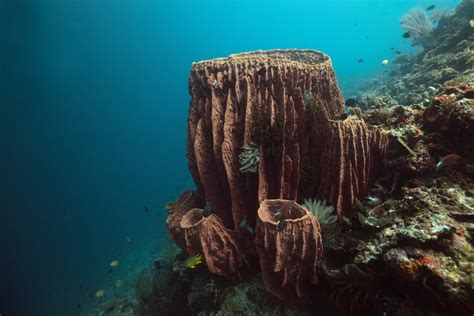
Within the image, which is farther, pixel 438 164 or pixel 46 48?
pixel 46 48

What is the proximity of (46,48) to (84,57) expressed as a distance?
20.5 meters

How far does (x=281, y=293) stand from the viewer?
3781 millimetres

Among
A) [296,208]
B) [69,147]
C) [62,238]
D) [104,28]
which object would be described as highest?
[104,28]

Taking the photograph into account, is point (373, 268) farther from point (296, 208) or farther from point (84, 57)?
point (84, 57)

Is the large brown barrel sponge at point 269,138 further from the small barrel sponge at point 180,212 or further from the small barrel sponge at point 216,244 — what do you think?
the small barrel sponge at point 180,212

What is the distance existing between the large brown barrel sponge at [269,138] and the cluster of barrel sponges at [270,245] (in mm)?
364

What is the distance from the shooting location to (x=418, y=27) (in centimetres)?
1498

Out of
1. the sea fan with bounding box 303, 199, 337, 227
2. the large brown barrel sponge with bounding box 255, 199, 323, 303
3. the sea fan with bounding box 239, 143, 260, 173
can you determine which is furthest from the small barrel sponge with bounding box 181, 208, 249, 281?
the sea fan with bounding box 303, 199, 337, 227

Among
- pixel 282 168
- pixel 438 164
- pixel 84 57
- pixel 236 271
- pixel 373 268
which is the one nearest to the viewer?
pixel 373 268

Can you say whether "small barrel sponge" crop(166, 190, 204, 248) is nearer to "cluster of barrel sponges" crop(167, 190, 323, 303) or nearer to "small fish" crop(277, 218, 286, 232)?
"cluster of barrel sponges" crop(167, 190, 323, 303)

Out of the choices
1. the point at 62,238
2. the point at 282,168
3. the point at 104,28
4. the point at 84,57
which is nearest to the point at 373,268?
the point at 282,168

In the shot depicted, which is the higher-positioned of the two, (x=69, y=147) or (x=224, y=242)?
(x=224, y=242)

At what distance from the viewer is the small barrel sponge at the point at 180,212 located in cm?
463

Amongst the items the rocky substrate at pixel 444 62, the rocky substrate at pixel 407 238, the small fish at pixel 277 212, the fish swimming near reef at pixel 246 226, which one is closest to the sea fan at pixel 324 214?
the rocky substrate at pixel 407 238
